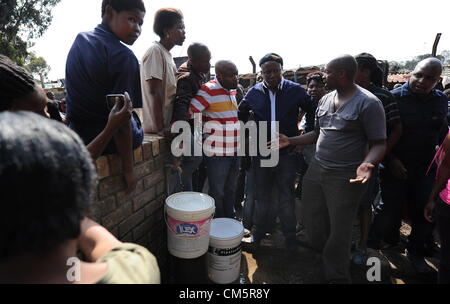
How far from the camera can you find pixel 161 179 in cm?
248

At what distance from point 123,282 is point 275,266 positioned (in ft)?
7.95

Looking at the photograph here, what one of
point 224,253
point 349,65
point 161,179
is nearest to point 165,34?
point 161,179

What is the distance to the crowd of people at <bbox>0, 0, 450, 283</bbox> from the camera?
67 cm

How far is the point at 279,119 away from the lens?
116 inches

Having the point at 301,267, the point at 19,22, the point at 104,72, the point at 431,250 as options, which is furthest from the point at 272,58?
the point at 19,22

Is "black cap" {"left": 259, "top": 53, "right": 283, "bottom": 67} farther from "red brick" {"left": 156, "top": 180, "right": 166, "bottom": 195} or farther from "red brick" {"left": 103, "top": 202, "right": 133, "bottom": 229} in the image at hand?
"red brick" {"left": 103, "top": 202, "right": 133, "bottom": 229}

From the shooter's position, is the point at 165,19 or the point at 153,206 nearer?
the point at 153,206

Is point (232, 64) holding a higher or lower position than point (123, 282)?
higher

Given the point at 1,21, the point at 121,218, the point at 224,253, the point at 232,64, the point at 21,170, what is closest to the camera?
the point at 21,170

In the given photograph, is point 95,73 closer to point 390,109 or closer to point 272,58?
point 272,58

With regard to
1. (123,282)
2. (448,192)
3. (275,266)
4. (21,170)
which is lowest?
(275,266)

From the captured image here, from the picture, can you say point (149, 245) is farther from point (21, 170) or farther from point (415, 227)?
point (415, 227)

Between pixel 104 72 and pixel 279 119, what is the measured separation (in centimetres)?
189

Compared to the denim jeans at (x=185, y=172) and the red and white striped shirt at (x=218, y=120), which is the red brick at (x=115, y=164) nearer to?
the denim jeans at (x=185, y=172)
